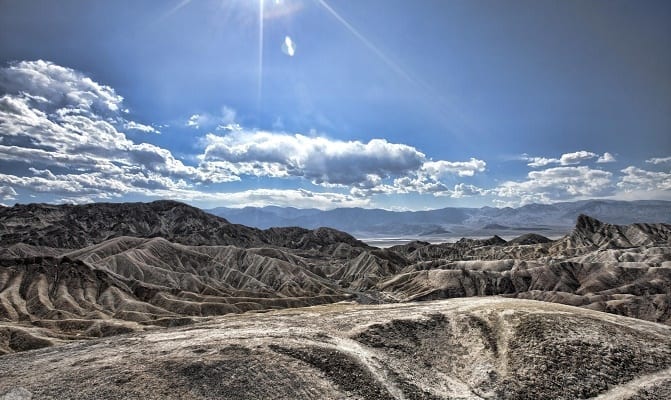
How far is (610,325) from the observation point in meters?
47.3

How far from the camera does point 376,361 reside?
131 ft

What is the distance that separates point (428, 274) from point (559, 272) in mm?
59420

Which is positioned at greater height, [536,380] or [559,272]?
[536,380]

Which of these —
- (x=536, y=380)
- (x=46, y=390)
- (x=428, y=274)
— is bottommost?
(x=428, y=274)

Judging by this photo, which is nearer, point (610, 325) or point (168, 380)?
point (168, 380)

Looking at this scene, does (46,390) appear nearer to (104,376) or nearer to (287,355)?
(104,376)

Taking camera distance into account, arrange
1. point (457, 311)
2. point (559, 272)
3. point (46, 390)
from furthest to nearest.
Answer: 1. point (559, 272)
2. point (457, 311)
3. point (46, 390)

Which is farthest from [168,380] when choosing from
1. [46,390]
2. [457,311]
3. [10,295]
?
[10,295]

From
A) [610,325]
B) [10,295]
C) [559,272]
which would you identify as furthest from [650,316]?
[10,295]

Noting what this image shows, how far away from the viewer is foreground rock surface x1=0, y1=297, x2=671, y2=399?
1300 inches

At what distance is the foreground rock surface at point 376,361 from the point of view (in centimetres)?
3303

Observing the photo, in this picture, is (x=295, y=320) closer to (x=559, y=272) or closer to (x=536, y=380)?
(x=536, y=380)

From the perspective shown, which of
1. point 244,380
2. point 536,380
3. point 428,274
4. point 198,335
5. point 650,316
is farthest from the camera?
point 428,274

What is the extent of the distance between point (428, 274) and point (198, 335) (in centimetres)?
16638
